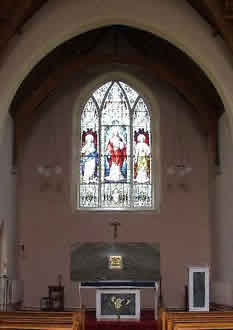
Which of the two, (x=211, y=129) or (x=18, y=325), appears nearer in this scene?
(x=18, y=325)

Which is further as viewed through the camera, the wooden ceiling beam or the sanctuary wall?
the sanctuary wall

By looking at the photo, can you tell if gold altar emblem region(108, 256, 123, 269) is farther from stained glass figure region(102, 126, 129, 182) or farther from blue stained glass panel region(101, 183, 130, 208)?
stained glass figure region(102, 126, 129, 182)

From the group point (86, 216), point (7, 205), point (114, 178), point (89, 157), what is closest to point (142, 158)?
point (114, 178)

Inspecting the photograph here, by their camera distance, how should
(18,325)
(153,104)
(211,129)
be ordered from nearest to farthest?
1. (18,325)
2. (211,129)
3. (153,104)

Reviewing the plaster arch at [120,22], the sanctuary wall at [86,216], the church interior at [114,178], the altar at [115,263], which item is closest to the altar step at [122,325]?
the church interior at [114,178]

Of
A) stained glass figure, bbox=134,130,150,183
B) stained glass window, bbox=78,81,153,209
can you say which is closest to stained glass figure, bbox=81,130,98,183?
stained glass window, bbox=78,81,153,209

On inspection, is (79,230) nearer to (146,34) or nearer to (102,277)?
(102,277)

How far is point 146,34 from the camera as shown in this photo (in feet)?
52.5

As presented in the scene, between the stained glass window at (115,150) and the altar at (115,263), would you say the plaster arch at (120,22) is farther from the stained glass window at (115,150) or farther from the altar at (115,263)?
the altar at (115,263)

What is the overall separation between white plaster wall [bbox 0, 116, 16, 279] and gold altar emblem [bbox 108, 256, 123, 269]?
2270 mm

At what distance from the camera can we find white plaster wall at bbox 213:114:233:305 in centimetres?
1457

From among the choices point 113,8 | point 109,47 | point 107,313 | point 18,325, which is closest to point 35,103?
point 109,47

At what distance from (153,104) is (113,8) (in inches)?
170

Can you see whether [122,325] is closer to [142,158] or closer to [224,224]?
[224,224]
